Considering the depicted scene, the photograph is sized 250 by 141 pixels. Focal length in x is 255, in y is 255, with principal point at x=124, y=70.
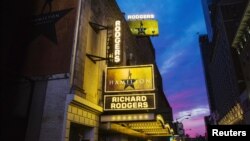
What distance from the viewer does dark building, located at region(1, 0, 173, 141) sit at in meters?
13.1

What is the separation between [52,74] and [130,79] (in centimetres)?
526

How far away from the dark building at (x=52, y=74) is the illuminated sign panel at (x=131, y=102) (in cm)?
36

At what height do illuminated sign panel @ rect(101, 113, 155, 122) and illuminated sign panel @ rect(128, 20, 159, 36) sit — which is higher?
illuminated sign panel @ rect(128, 20, 159, 36)

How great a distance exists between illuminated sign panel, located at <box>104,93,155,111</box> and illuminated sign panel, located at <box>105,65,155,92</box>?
1.53 feet

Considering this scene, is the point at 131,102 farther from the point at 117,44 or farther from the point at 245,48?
the point at 245,48

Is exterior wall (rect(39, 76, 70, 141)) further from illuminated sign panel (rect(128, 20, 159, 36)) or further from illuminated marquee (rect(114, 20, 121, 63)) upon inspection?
illuminated sign panel (rect(128, 20, 159, 36))

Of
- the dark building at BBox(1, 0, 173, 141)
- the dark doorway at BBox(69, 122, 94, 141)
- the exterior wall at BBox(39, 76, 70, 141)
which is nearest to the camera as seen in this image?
the exterior wall at BBox(39, 76, 70, 141)

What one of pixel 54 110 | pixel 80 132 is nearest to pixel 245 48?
pixel 80 132

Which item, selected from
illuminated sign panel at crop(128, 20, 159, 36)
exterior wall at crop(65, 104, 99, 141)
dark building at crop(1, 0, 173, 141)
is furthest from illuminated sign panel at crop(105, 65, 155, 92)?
illuminated sign panel at crop(128, 20, 159, 36)

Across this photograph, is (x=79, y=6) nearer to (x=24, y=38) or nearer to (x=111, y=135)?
(x=24, y=38)

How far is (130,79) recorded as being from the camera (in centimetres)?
1680

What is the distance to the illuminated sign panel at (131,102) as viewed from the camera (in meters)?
15.8

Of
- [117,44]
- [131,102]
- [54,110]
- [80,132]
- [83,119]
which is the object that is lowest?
[80,132]

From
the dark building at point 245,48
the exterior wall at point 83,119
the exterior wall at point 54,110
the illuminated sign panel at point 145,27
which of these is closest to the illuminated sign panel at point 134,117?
the exterior wall at point 83,119
